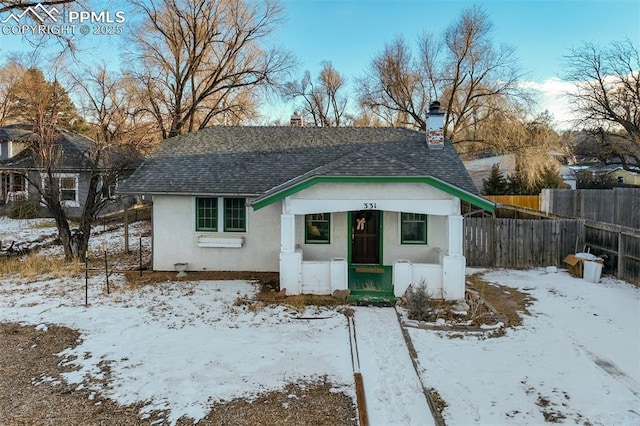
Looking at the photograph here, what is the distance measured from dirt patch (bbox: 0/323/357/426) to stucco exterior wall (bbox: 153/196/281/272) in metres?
5.89

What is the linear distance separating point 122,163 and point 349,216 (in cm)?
857

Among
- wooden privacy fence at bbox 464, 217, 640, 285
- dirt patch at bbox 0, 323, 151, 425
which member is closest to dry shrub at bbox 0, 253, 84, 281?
dirt patch at bbox 0, 323, 151, 425

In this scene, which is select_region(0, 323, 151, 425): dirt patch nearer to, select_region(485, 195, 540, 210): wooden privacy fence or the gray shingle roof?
the gray shingle roof

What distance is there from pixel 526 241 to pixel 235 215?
9.24 m

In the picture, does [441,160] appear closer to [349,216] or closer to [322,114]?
[349,216]

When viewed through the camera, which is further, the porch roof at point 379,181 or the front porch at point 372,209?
the front porch at point 372,209

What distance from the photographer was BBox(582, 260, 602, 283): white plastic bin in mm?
10852

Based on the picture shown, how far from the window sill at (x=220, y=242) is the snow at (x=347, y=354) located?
185cm

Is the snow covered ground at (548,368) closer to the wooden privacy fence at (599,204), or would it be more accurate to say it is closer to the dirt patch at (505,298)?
the dirt patch at (505,298)

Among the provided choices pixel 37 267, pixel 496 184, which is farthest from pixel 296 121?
pixel 496 184

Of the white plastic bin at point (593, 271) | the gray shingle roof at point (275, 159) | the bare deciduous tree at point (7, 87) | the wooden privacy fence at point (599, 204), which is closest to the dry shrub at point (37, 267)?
the gray shingle roof at point (275, 159)

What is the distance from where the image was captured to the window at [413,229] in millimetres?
11094

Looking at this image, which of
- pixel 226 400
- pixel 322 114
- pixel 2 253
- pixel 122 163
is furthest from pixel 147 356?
pixel 322 114

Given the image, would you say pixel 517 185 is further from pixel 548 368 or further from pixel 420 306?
pixel 548 368
